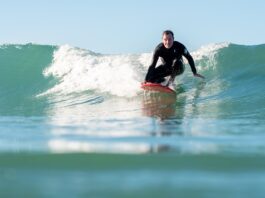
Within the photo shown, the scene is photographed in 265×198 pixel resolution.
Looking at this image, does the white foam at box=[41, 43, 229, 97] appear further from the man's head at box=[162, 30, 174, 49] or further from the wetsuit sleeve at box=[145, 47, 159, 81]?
the man's head at box=[162, 30, 174, 49]

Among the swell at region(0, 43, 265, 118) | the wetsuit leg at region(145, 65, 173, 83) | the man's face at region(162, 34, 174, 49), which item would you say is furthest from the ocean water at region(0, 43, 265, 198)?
the man's face at region(162, 34, 174, 49)

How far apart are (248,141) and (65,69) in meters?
12.7

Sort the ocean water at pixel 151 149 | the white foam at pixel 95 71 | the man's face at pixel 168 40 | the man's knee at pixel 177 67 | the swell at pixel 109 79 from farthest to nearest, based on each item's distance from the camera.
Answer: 1. the white foam at pixel 95 71
2. the man's knee at pixel 177 67
3. the man's face at pixel 168 40
4. the swell at pixel 109 79
5. the ocean water at pixel 151 149

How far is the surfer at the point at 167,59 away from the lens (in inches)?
388

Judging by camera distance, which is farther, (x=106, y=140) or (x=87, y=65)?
(x=87, y=65)

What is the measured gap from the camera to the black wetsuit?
9906mm

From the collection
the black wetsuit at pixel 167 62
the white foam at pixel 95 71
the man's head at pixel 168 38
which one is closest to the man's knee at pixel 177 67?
the black wetsuit at pixel 167 62

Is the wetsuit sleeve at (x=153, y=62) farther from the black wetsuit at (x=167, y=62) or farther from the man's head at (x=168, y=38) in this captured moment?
the man's head at (x=168, y=38)

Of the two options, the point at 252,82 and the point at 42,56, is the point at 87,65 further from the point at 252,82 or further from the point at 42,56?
the point at 252,82

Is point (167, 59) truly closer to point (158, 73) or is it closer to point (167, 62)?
point (167, 62)

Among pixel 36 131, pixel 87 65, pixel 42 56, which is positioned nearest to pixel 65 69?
pixel 87 65

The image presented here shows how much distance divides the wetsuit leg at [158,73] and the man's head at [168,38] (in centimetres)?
49

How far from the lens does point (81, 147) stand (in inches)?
143

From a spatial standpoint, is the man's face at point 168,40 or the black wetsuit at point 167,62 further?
the black wetsuit at point 167,62
